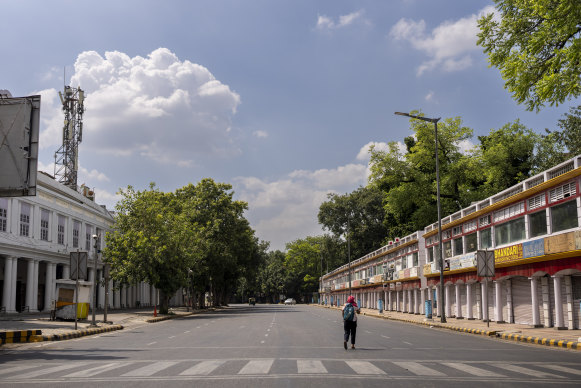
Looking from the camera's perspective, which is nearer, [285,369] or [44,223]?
[285,369]

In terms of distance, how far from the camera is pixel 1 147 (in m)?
19.0

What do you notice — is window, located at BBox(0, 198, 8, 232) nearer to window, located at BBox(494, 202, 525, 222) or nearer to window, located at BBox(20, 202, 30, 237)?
window, located at BBox(20, 202, 30, 237)

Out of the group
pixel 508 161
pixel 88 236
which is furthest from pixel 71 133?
pixel 508 161

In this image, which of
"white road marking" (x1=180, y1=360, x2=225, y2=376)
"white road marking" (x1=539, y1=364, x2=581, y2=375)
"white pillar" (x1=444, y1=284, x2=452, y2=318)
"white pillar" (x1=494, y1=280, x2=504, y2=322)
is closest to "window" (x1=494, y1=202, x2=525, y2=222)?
"white pillar" (x1=494, y1=280, x2=504, y2=322)

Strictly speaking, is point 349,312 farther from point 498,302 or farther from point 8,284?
point 8,284

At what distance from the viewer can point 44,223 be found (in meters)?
50.0

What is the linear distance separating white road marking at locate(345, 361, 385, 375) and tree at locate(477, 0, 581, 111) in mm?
9352

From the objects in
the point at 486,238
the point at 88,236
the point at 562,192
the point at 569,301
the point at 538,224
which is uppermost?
the point at 88,236

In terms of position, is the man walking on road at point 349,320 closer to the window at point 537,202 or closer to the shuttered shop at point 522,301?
the window at point 537,202

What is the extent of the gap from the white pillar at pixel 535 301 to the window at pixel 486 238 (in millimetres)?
5814

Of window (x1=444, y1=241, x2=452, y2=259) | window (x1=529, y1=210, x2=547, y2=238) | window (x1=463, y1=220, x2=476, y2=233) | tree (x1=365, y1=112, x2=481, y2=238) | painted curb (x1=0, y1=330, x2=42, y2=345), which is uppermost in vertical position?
tree (x1=365, y1=112, x2=481, y2=238)

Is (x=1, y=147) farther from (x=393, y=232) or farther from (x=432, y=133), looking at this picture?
(x=393, y=232)

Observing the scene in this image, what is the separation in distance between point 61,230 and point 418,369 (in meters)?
48.8

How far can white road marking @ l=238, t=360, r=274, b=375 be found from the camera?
11.2 metres
